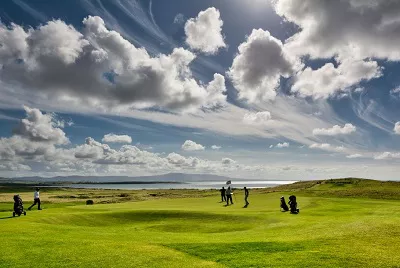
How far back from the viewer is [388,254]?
16.5m

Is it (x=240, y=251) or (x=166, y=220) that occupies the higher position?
(x=240, y=251)

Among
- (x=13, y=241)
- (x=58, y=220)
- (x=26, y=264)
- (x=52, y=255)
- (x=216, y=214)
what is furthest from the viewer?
(x=216, y=214)

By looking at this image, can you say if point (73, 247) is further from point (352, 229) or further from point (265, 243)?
point (352, 229)

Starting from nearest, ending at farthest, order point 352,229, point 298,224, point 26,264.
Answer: point 26,264
point 352,229
point 298,224

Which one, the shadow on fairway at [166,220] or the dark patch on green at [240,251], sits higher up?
the dark patch on green at [240,251]

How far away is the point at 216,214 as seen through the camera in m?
38.2

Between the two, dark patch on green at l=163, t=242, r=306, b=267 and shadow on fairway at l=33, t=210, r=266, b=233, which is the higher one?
dark patch on green at l=163, t=242, r=306, b=267

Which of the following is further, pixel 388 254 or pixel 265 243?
pixel 265 243

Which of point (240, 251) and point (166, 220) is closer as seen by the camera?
point (240, 251)

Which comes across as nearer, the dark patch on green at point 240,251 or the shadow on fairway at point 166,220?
the dark patch on green at point 240,251

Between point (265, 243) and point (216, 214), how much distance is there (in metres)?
19.4

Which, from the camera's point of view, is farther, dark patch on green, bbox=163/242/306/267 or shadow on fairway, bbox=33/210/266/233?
shadow on fairway, bbox=33/210/266/233

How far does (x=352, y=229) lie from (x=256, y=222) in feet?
37.5

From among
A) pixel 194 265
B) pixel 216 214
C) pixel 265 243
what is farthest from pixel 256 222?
pixel 194 265
